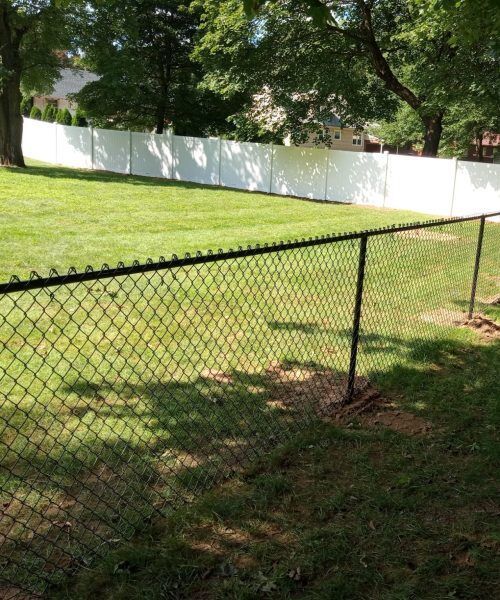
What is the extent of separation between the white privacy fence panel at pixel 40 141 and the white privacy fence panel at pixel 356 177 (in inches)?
568

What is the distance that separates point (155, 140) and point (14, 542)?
22.8m

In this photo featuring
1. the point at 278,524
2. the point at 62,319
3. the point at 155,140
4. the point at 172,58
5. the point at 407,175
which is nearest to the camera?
the point at 278,524

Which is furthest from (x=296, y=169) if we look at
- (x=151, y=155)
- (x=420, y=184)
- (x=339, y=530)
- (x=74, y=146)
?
(x=339, y=530)

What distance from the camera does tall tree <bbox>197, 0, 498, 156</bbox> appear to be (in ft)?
55.3

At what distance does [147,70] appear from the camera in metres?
25.5

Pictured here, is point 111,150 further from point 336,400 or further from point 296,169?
point 336,400

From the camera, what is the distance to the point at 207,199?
16656mm

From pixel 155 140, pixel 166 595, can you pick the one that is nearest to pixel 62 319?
pixel 166 595

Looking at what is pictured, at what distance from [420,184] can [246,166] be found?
21.1 ft

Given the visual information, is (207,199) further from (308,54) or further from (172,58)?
(172,58)

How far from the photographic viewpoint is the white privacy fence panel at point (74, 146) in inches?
1024

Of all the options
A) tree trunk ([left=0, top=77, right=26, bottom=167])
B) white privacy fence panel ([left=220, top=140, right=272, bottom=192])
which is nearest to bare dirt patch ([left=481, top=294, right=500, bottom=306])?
white privacy fence panel ([left=220, top=140, right=272, bottom=192])

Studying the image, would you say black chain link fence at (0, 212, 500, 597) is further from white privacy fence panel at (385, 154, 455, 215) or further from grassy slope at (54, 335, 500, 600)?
white privacy fence panel at (385, 154, 455, 215)

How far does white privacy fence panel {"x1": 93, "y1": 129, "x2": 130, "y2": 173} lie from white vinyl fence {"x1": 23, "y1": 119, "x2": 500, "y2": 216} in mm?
41
